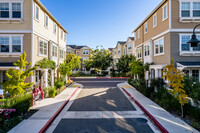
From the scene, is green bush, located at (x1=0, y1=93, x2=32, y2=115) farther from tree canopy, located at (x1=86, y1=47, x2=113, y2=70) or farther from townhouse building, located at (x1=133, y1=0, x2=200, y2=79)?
tree canopy, located at (x1=86, y1=47, x2=113, y2=70)

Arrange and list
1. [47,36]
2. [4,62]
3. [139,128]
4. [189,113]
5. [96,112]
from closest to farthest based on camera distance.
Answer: [139,128] → [189,113] → [96,112] → [4,62] → [47,36]

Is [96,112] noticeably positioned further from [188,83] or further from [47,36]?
[47,36]

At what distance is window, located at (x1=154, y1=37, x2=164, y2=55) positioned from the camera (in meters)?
12.9

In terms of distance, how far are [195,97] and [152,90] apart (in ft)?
15.0

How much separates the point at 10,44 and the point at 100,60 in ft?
81.0

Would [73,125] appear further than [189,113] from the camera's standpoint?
No

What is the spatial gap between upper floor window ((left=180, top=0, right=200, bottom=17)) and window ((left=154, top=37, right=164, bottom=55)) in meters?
3.13

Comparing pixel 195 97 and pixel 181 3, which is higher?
pixel 181 3

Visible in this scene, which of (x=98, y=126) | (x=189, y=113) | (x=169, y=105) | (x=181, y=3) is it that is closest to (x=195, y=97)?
(x=189, y=113)

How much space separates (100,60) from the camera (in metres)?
33.8

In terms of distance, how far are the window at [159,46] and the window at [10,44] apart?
50.2 feet

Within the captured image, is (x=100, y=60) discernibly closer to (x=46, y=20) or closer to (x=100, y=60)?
(x=100, y=60)

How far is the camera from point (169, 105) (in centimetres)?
798

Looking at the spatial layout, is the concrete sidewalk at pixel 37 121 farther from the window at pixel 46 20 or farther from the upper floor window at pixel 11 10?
the window at pixel 46 20
